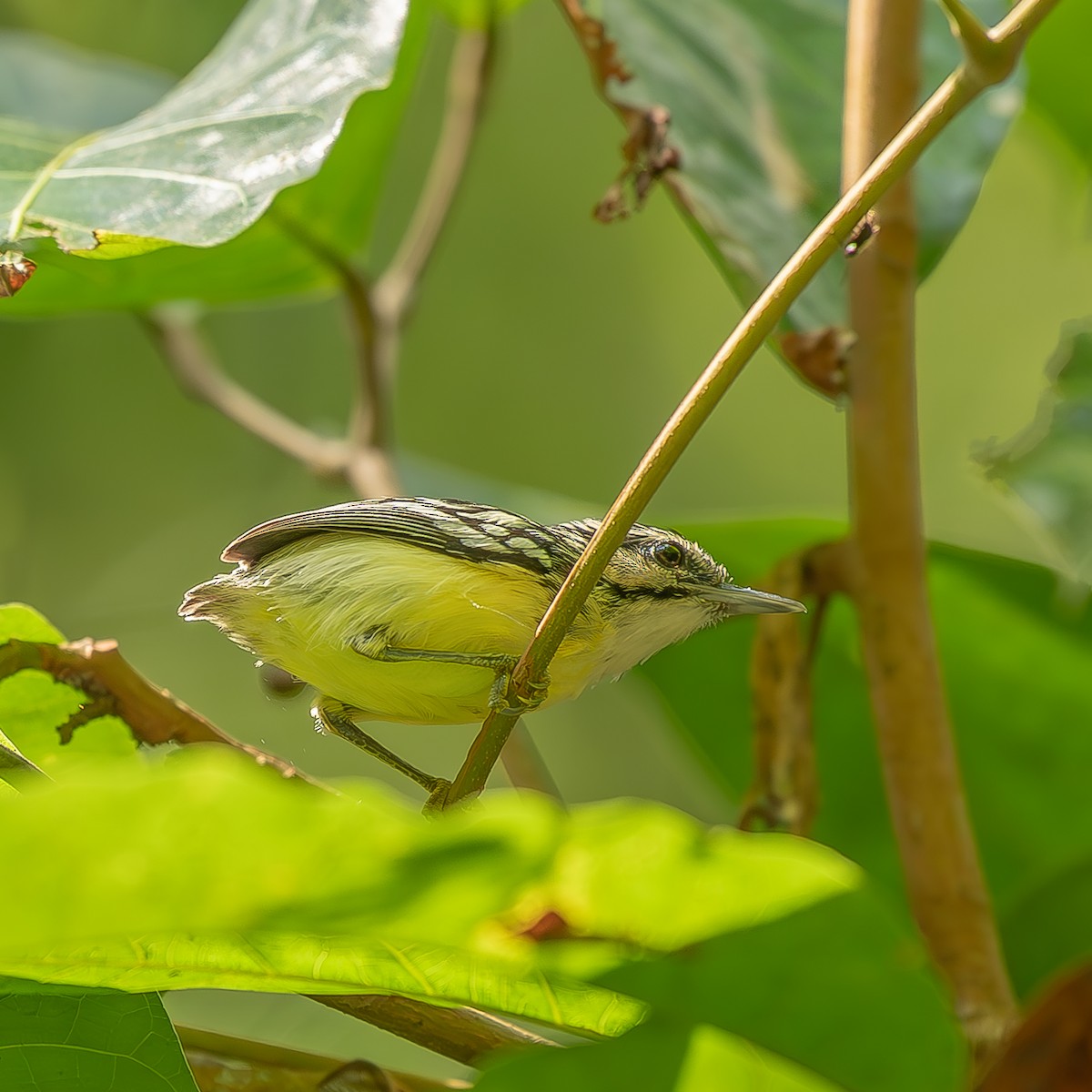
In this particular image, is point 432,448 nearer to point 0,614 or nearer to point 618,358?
point 618,358

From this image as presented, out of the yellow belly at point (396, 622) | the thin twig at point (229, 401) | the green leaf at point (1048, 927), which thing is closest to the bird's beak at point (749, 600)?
the yellow belly at point (396, 622)

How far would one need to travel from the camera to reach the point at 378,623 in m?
2.20

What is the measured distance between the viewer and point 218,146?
2.00 meters

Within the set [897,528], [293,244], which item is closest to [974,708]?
[897,528]

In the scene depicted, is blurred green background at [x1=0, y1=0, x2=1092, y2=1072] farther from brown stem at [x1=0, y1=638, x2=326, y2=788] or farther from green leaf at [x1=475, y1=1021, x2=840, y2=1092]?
green leaf at [x1=475, y1=1021, x2=840, y2=1092]

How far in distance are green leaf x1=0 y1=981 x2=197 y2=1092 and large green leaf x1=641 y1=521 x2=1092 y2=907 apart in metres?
1.41

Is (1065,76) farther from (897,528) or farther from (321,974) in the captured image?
(321,974)

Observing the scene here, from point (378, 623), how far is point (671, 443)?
3.47 feet

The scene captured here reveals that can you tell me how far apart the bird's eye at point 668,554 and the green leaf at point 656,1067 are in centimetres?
147

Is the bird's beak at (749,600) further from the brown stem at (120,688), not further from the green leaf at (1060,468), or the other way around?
the brown stem at (120,688)

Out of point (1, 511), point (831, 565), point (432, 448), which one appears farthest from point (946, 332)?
point (831, 565)

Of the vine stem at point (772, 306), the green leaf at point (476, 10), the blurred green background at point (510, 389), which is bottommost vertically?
the blurred green background at point (510, 389)

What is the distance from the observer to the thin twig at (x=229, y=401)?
291 centimetres

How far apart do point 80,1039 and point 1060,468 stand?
1.37 meters
